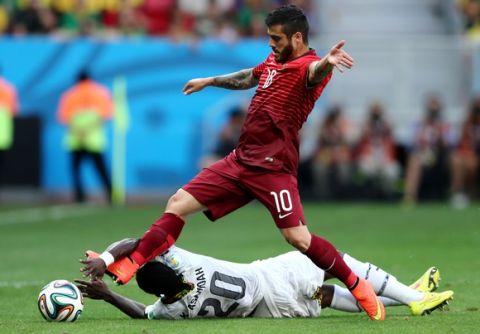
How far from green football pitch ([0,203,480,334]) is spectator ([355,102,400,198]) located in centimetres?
86

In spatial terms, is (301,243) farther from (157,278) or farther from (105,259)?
(105,259)

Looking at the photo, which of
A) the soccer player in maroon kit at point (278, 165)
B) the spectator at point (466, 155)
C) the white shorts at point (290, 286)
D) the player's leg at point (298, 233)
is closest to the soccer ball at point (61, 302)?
the soccer player in maroon kit at point (278, 165)

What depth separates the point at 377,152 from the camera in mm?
23609

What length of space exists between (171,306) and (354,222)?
1056 cm

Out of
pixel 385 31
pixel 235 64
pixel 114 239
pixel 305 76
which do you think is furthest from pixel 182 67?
pixel 305 76

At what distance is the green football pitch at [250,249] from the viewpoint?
27.4 ft

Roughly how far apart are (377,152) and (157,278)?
51.2ft

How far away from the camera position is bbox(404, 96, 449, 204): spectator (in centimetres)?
2362

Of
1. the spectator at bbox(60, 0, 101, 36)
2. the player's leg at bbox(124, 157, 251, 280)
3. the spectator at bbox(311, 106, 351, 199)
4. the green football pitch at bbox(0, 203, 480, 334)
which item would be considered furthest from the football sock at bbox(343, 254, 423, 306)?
the spectator at bbox(60, 0, 101, 36)

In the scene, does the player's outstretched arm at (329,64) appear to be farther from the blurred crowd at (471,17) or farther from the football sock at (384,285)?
the blurred crowd at (471,17)

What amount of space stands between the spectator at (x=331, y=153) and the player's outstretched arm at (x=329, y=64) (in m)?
14.9

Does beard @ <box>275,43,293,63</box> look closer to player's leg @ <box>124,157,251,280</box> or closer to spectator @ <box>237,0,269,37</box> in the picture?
player's leg @ <box>124,157,251,280</box>

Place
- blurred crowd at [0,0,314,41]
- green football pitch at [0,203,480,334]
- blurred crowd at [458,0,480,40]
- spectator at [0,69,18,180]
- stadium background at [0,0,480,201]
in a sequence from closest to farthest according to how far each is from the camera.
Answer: green football pitch at [0,203,480,334] < spectator at [0,69,18,180] < stadium background at [0,0,480,201] < blurred crowd at [0,0,314,41] < blurred crowd at [458,0,480,40]

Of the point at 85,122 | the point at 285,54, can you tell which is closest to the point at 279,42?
the point at 285,54
